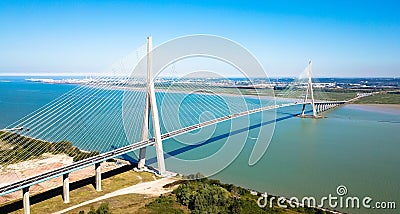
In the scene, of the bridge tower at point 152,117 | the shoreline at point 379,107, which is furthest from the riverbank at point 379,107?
the bridge tower at point 152,117

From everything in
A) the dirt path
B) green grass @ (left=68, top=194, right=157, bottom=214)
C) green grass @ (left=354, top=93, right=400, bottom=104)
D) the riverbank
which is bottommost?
green grass @ (left=68, top=194, right=157, bottom=214)

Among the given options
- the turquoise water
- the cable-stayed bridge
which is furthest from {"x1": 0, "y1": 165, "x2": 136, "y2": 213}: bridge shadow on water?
the turquoise water

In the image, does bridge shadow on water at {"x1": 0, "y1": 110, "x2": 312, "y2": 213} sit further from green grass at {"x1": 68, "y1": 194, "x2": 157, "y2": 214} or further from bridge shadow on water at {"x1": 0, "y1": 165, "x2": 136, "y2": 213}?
green grass at {"x1": 68, "y1": 194, "x2": 157, "y2": 214}

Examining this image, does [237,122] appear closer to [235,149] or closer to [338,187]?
[235,149]

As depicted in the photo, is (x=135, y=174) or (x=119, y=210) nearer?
(x=119, y=210)

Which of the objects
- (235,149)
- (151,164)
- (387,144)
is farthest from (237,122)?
(151,164)

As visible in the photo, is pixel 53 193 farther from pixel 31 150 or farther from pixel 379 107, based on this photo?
pixel 379 107
